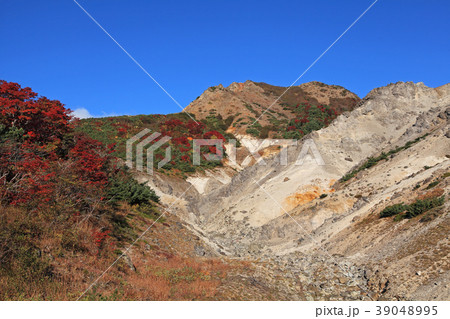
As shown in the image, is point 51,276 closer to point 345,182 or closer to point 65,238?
point 65,238

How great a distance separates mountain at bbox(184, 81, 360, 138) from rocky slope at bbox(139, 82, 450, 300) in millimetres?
31974

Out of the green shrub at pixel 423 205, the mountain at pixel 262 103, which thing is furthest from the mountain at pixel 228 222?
the mountain at pixel 262 103

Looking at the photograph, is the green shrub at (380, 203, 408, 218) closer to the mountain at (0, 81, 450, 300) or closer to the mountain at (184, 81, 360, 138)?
the mountain at (0, 81, 450, 300)

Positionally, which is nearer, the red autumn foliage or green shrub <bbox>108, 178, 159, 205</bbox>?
the red autumn foliage

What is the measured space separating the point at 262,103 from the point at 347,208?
87.5 m

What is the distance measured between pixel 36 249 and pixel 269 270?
8.56m

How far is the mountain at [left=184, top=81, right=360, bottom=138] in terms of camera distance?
3354 inches

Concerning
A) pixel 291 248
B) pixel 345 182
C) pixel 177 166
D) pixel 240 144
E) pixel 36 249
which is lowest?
pixel 291 248

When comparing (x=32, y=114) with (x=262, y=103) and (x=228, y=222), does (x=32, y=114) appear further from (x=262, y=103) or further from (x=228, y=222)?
(x=262, y=103)

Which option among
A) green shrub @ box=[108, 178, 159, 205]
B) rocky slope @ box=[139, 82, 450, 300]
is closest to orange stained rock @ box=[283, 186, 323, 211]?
rocky slope @ box=[139, 82, 450, 300]

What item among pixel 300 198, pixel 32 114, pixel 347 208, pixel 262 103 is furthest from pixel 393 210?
pixel 262 103

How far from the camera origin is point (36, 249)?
32.0 ft

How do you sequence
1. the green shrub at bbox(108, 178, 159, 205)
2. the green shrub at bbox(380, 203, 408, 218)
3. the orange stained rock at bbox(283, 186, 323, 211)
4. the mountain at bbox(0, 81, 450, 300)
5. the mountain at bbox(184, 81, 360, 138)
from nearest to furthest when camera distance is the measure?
the mountain at bbox(0, 81, 450, 300)
the green shrub at bbox(380, 203, 408, 218)
the green shrub at bbox(108, 178, 159, 205)
the orange stained rock at bbox(283, 186, 323, 211)
the mountain at bbox(184, 81, 360, 138)

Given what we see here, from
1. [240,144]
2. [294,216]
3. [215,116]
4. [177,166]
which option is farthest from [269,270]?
[215,116]
